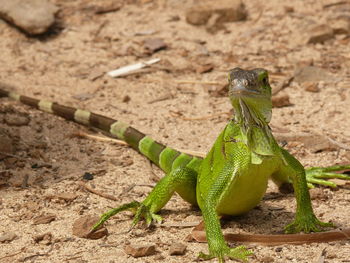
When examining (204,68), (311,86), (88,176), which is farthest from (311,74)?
(88,176)

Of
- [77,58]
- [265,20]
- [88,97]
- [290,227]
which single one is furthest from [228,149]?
[265,20]

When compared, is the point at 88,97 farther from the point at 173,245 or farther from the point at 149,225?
the point at 173,245

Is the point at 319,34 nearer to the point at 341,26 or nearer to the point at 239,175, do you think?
the point at 341,26

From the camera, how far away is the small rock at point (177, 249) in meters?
4.22

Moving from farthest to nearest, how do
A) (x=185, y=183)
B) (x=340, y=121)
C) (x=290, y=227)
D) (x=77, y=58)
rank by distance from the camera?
Answer: (x=77, y=58), (x=340, y=121), (x=185, y=183), (x=290, y=227)

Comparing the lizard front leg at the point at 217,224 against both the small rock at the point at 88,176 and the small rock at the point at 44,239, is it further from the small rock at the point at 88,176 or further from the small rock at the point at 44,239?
the small rock at the point at 88,176

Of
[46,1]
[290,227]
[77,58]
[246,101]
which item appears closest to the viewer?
[246,101]

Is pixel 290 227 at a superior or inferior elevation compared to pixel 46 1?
inferior

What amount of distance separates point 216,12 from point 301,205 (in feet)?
17.0

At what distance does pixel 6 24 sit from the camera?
9031 mm

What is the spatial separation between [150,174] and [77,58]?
10.8 ft

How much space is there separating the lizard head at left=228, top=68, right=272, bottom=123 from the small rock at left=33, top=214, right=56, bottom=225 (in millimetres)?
1662

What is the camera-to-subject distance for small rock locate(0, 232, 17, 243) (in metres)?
4.53

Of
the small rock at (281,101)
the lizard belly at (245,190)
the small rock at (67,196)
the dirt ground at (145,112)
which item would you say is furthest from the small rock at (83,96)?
the lizard belly at (245,190)
